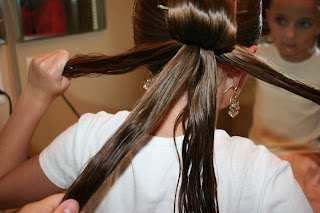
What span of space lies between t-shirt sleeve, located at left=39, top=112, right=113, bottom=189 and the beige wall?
0.30 metres

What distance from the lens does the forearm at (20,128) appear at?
58 centimetres

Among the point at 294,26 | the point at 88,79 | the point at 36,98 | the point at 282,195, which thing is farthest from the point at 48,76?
the point at 294,26

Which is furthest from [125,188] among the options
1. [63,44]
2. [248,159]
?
[63,44]

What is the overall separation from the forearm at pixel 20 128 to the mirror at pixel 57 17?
0.53 m

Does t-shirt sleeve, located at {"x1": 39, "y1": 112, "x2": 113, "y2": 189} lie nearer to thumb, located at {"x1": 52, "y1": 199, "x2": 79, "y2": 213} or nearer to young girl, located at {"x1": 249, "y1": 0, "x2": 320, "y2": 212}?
thumb, located at {"x1": 52, "y1": 199, "x2": 79, "y2": 213}

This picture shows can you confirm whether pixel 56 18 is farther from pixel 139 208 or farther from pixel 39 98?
pixel 139 208

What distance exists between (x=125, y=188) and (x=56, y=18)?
2.50 feet

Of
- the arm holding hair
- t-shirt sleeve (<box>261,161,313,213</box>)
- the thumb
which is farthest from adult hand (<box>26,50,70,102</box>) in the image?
t-shirt sleeve (<box>261,161,313,213</box>)

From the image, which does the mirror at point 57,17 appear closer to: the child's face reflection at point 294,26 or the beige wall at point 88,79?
the beige wall at point 88,79

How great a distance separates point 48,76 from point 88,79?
19.4 inches

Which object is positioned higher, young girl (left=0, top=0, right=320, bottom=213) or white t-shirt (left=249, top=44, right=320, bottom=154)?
young girl (left=0, top=0, right=320, bottom=213)

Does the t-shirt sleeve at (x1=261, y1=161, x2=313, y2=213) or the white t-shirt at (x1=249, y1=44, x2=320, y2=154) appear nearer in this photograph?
the t-shirt sleeve at (x1=261, y1=161, x2=313, y2=213)

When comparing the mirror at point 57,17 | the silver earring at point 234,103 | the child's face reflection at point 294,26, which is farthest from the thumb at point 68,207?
the mirror at point 57,17

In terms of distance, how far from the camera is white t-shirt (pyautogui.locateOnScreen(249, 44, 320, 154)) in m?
0.84
